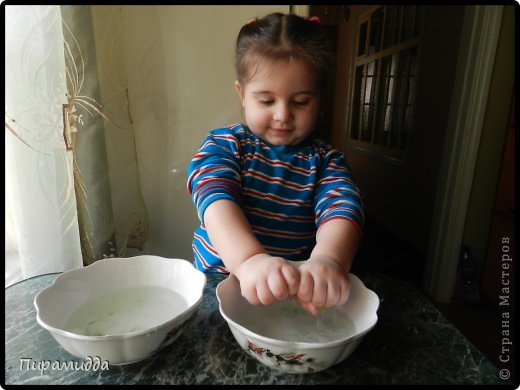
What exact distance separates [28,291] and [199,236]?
0.36 meters

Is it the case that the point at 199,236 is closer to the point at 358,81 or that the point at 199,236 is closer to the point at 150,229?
the point at 150,229

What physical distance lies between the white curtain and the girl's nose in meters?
0.45

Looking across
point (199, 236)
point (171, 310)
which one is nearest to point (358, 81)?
point (199, 236)

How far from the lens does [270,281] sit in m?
0.42

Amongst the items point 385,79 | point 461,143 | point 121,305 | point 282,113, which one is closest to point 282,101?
point 282,113

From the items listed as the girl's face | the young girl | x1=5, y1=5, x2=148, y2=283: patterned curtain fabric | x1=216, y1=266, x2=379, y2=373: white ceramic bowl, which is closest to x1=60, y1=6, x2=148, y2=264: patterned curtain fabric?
x1=5, y1=5, x2=148, y2=283: patterned curtain fabric

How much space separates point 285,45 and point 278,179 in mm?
267

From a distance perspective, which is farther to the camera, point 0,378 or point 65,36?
point 65,36

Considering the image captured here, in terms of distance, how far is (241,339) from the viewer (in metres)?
0.39

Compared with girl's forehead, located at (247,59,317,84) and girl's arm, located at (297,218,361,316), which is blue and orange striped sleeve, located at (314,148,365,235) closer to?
girl's arm, located at (297,218,361,316)

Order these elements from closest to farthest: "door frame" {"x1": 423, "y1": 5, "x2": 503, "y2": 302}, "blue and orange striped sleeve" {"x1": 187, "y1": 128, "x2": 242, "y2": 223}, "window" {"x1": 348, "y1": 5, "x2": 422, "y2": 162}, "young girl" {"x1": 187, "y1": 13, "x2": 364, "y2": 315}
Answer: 1. "young girl" {"x1": 187, "y1": 13, "x2": 364, "y2": 315}
2. "blue and orange striped sleeve" {"x1": 187, "y1": 128, "x2": 242, "y2": 223}
3. "door frame" {"x1": 423, "y1": 5, "x2": 503, "y2": 302}
4. "window" {"x1": 348, "y1": 5, "x2": 422, "y2": 162}

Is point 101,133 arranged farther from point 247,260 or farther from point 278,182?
point 247,260

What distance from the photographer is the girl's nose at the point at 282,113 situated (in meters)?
0.66

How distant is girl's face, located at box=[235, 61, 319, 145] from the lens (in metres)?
0.65
